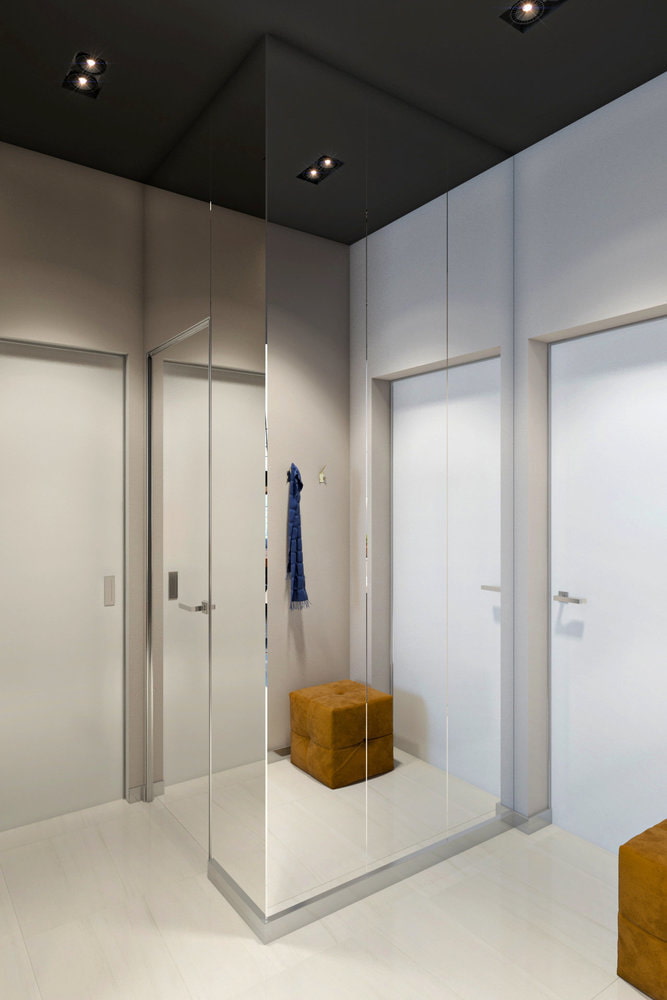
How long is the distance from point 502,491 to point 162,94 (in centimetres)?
198

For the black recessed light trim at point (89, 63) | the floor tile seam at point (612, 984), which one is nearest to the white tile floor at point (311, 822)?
the floor tile seam at point (612, 984)

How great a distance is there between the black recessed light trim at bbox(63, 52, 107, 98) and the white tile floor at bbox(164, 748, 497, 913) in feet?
7.66

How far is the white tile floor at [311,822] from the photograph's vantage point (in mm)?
2053

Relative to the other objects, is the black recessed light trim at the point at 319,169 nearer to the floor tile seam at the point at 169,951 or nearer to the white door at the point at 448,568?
the white door at the point at 448,568

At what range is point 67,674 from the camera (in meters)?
2.85

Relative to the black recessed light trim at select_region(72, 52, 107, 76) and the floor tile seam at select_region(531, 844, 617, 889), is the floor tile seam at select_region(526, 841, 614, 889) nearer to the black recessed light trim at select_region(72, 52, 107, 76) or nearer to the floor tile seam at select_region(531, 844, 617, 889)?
the floor tile seam at select_region(531, 844, 617, 889)

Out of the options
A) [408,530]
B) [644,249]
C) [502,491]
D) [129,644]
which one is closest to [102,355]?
[129,644]

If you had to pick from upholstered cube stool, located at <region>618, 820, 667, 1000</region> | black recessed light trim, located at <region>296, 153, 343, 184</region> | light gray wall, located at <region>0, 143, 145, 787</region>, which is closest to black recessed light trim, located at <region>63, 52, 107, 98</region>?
light gray wall, located at <region>0, 143, 145, 787</region>

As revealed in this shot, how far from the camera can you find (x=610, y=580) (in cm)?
256

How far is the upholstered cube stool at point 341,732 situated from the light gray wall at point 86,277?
121cm

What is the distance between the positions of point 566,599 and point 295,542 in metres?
1.28

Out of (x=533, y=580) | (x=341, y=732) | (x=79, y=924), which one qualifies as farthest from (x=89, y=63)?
(x=79, y=924)

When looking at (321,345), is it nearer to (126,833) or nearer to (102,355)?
(102,355)

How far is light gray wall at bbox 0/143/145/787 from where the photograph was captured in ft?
8.79
